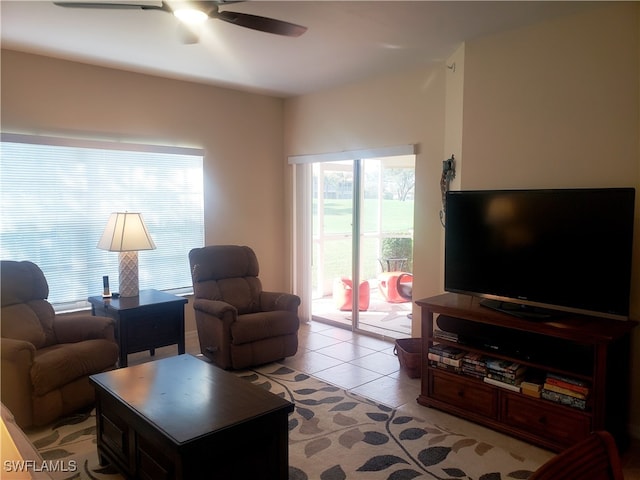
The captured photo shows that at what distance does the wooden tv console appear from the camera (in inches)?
103

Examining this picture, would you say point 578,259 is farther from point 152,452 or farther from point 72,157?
point 72,157

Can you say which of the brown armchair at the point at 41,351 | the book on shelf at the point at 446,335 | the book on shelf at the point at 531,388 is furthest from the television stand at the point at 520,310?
the brown armchair at the point at 41,351

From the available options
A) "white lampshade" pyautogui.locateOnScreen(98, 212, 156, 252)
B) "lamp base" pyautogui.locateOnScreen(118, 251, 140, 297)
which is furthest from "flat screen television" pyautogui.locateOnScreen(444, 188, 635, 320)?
"lamp base" pyautogui.locateOnScreen(118, 251, 140, 297)

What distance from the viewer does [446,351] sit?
3.30 meters

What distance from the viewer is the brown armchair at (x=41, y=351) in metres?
2.93

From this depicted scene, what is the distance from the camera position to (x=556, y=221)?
2.87m

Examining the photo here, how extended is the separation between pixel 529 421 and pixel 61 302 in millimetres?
3874

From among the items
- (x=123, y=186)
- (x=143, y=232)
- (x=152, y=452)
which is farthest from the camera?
(x=123, y=186)

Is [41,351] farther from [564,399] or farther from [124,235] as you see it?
[564,399]

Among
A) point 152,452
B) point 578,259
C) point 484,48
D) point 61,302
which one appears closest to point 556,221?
point 578,259

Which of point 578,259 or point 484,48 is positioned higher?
point 484,48

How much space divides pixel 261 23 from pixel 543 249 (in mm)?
2159

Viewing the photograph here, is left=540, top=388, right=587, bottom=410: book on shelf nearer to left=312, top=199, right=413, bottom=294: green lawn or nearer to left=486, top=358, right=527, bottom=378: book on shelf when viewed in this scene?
left=486, top=358, right=527, bottom=378: book on shelf

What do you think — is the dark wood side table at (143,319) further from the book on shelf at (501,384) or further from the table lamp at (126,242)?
the book on shelf at (501,384)
